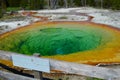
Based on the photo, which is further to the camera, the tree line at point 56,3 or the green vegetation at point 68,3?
the green vegetation at point 68,3

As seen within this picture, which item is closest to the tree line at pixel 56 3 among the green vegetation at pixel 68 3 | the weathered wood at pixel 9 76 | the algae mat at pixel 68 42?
the green vegetation at pixel 68 3

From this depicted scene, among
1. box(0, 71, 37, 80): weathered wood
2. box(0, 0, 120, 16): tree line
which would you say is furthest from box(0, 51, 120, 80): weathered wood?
box(0, 0, 120, 16): tree line

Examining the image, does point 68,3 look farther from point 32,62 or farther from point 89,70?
point 89,70

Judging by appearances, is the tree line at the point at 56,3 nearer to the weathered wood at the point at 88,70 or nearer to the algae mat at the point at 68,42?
the algae mat at the point at 68,42

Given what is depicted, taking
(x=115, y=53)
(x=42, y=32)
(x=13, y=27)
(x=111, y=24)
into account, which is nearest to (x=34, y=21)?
(x=13, y=27)

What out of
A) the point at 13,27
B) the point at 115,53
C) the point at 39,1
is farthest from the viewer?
the point at 39,1

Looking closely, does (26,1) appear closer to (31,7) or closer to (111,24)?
(31,7)

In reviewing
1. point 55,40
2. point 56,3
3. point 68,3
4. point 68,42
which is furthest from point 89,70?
point 68,3
